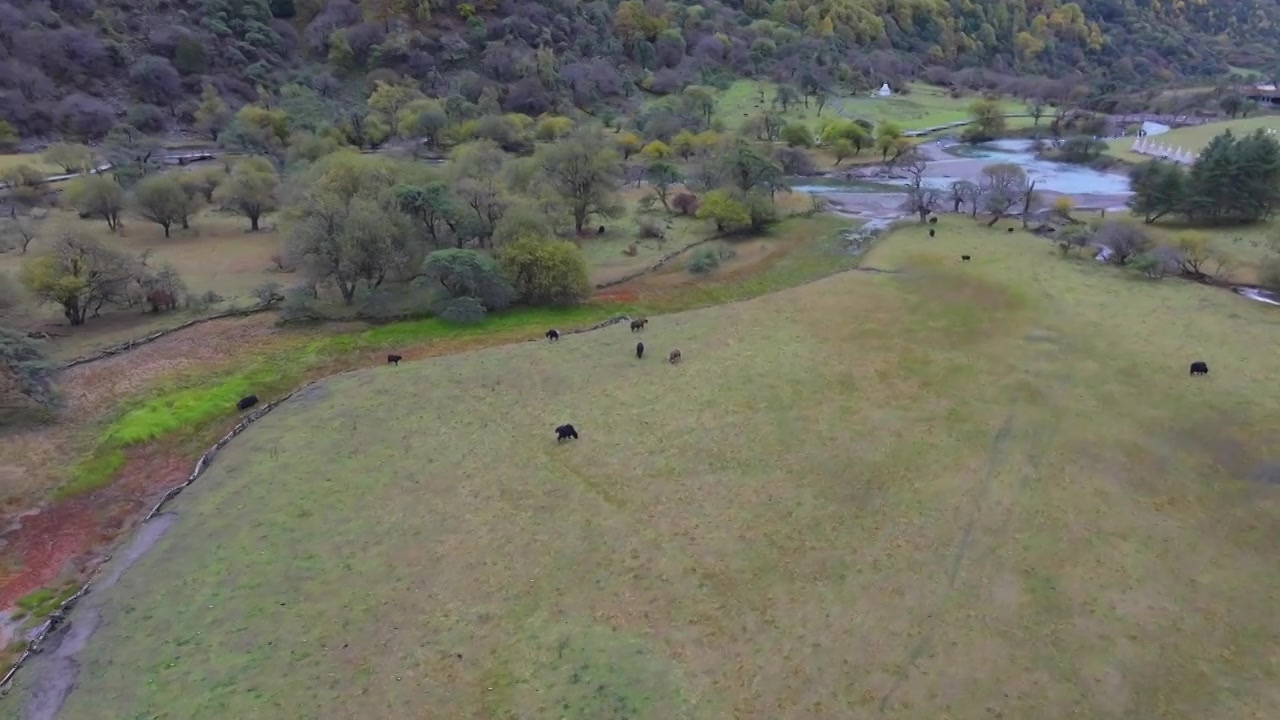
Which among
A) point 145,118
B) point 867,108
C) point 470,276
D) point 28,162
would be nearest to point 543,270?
point 470,276

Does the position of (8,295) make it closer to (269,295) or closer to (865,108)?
(269,295)

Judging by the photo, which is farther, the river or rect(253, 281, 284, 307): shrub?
the river

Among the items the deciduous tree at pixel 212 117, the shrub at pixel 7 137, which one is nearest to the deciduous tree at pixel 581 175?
the deciduous tree at pixel 212 117

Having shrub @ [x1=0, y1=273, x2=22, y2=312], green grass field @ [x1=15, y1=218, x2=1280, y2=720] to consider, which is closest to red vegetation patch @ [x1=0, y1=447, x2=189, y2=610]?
green grass field @ [x1=15, y1=218, x2=1280, y2=720]

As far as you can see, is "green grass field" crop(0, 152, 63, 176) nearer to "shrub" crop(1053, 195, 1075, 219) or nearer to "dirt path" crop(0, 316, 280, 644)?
"dirt path" crop(0, 316, 280, 644)

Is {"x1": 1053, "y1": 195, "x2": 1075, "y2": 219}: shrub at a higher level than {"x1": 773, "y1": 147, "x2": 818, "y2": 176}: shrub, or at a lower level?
lower

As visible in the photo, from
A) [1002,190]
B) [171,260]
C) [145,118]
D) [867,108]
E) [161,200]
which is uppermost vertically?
[145,118]
